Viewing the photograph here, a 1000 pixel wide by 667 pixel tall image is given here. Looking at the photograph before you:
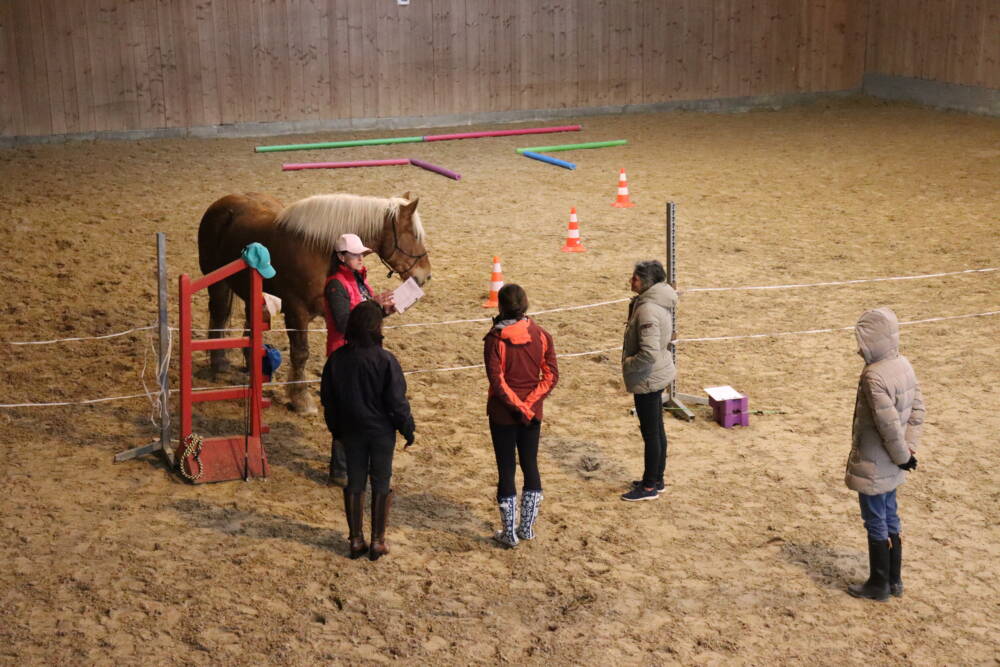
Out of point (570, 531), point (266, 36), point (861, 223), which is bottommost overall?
point (570, 531)

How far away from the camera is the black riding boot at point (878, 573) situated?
5141 millimetres

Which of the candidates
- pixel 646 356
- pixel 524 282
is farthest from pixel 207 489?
pixel 524 282

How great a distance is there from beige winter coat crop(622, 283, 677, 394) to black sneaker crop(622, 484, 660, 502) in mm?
539

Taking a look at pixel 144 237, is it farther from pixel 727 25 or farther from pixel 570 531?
pixel 727 25

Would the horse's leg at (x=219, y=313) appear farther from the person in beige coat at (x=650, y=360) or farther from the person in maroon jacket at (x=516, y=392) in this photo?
the person in beige coat at (x=650, y=360)

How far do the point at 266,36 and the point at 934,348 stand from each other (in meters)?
11.3

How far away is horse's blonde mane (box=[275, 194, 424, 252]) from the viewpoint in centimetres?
698

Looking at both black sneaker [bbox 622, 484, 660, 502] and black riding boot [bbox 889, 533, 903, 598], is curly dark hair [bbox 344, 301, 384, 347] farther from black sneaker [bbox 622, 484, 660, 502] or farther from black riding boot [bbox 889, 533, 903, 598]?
black riding boot [bbox 889, 533, 903, 598]

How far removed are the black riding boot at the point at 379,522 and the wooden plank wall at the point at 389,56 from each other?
1212cm

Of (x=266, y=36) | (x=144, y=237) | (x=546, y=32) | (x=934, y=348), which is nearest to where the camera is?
(x=934, y=348)

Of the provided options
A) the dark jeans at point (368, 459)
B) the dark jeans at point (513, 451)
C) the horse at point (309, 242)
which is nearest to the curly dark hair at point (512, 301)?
the dark jeans at point (513, 451)

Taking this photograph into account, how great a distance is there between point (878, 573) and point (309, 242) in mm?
3730

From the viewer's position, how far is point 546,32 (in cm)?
1786

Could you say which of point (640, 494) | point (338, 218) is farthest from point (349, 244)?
point (640, 494)
